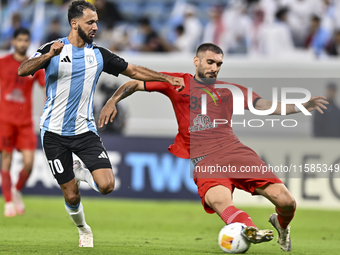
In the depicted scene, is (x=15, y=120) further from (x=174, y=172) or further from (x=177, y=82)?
(x=177, y=82)

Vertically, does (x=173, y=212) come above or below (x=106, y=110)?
below

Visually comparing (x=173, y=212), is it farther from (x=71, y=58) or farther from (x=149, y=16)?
(x=149, y=16)

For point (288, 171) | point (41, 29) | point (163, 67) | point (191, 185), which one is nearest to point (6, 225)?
point (191, 185)

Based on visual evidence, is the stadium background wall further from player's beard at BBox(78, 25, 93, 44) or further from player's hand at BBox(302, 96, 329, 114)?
player's beard at BBox(78, 25, 93, 44)

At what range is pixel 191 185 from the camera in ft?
39.7

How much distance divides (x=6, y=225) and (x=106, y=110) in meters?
3.24

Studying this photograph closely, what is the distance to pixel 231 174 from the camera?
5840mm

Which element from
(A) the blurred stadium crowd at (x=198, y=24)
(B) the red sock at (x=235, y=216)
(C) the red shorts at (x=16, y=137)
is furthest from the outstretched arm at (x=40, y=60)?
(A) the blurred stadium crowd at (x=198, y=24)

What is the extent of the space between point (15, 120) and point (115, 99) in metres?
4.16

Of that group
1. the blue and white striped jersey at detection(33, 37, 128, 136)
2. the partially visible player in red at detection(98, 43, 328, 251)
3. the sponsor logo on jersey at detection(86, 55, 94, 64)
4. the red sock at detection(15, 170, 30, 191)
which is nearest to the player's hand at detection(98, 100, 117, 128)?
the partially visible player in red at detection(98, 43, 328, 251)

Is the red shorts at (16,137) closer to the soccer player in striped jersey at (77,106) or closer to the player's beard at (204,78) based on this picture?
the soccer player in striped jersey at (77,106)

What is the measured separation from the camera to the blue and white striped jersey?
604cm

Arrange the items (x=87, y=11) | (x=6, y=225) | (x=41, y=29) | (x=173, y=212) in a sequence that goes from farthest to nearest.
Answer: (x=41, y=29) → (x=173, y=212) → (x=6, y=225) → (x=87, y=11)

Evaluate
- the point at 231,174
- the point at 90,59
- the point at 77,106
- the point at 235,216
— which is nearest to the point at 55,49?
the point at 90,59
